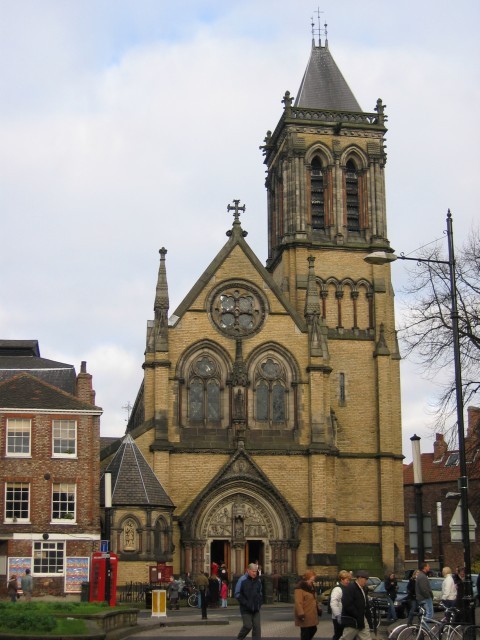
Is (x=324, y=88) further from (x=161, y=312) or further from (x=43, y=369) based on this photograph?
(x=43, y=369)

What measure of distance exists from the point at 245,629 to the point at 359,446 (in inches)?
1361

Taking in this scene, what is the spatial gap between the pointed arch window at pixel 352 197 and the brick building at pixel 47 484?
21798 mm

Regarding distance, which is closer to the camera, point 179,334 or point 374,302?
point 179,334

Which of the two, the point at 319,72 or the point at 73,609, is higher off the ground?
the point at 319,72

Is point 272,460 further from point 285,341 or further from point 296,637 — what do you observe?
point 296,637

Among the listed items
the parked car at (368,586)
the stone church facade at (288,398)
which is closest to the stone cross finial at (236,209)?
the stone church facade at (288,398)

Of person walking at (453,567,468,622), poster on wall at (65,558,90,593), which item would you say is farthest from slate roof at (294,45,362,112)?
person walking at (453,567,468,622)

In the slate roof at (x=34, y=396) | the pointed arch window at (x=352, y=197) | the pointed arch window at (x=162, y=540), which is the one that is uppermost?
the pointed arch window at (x=352, y=197)

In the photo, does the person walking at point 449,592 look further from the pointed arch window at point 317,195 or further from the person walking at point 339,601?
the pointed arch window at point 317,195

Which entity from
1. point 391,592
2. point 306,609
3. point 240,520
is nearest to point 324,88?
point 240,520

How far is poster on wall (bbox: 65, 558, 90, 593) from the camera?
43.1m

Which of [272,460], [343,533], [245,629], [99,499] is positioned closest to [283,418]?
[272,460]

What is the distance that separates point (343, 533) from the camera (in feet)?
180

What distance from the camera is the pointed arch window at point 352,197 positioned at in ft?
202
